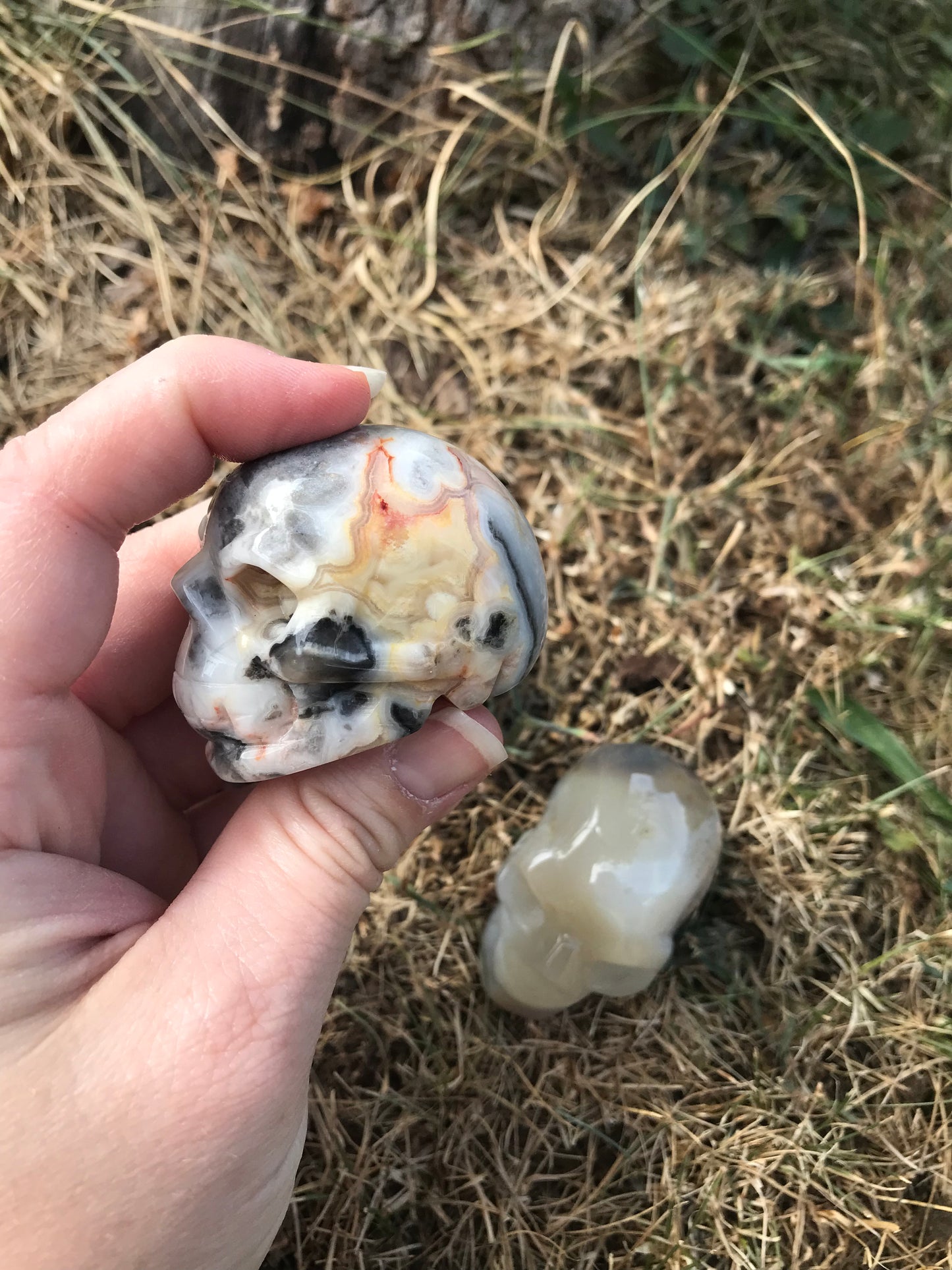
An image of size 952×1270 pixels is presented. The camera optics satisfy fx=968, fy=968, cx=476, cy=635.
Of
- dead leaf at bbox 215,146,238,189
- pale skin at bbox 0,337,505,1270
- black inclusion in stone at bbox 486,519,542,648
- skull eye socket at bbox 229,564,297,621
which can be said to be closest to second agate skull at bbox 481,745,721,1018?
pale skin at bbox 0,337,505,1270

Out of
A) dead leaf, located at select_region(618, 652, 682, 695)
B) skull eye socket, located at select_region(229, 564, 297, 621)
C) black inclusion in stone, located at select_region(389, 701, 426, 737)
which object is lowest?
dead leaf, located at select_region(618, 652, 682, 695)

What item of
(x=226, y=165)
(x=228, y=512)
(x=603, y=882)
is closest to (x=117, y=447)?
(x=228, y=512)

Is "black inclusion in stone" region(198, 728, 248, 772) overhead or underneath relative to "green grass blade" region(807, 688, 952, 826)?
overhead

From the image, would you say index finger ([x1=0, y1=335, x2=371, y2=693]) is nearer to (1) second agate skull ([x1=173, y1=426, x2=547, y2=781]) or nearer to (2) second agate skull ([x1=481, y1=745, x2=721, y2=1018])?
(1) second agate skull ([x1=173, y1=426, x2=547, y2=781])

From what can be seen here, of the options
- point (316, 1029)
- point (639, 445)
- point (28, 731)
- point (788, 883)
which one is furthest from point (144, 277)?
point (788, 883)

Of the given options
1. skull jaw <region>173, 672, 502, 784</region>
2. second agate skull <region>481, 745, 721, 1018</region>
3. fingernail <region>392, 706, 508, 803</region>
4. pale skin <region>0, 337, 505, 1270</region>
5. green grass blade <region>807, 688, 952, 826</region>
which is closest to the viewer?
pale skin <region>0, 337, 505, 1270</region>

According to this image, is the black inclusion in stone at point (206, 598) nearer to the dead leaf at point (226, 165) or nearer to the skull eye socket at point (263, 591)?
the skull eye socket at point (263, 591)

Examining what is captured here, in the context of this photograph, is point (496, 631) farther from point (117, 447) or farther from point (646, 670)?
point (646, 670)
